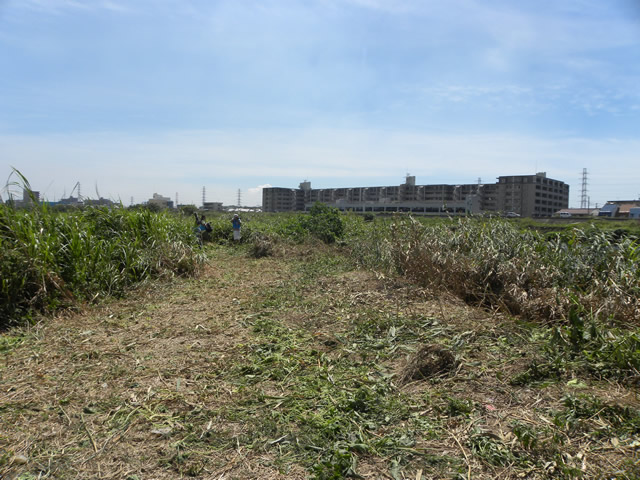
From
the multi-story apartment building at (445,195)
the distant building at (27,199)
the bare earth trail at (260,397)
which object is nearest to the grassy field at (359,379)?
the bare earth trail at (260,397)

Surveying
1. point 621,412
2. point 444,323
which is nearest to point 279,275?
point 444,323

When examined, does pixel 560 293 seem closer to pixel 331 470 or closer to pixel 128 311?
pixel 331 470

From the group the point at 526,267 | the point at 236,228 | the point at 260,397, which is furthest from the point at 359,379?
the point at 236,228

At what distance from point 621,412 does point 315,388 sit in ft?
7.09

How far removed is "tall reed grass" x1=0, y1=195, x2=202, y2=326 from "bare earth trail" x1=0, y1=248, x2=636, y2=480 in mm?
540

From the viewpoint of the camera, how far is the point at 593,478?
2.00 meters

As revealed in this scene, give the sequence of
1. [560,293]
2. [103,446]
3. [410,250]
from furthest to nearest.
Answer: [410,250], [560,293], [103,446]

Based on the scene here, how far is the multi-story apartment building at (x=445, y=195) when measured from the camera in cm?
6038

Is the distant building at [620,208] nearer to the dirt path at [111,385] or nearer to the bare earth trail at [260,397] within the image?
the bare earth trail at [260,397]

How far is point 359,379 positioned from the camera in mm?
3350

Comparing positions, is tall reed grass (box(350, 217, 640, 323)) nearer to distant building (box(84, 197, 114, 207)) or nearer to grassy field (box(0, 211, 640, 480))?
grassy field (box(0, 211, 640, 480))

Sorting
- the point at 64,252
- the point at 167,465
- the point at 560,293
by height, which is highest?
the point at 64,252

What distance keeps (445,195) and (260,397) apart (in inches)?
2625

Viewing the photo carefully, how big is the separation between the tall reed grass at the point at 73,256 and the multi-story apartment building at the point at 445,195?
46556mm
